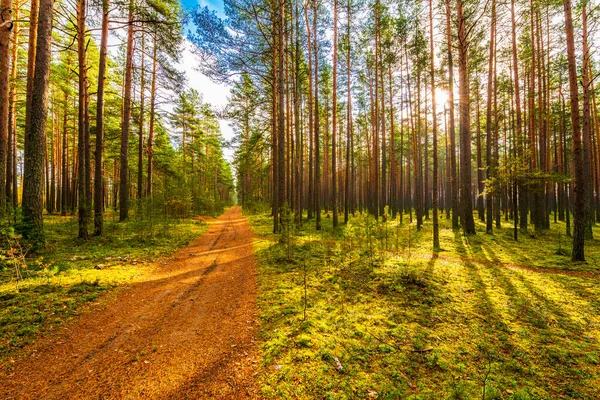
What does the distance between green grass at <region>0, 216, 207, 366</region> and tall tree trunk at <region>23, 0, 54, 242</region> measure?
1081 mm

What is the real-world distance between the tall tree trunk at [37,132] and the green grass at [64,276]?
1.08m

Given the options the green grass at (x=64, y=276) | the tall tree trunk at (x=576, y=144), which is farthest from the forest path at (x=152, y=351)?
the tall tree trunk at (x=576, y=144)

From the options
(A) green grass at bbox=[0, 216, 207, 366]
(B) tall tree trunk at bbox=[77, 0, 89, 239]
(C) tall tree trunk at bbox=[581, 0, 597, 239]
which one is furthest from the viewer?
(B) tall tree trunk at bbox=[77, 0, 89, 239]

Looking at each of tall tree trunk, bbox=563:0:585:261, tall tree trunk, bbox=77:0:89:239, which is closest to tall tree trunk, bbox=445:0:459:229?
tall tree trunk, bbox=563:0:585:261

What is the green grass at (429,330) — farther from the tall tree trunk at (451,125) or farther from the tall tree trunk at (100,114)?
the tall tree trunk at (100,114)

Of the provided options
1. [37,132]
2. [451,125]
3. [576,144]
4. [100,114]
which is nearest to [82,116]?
[100,114]

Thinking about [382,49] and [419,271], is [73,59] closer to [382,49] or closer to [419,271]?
[382,49]

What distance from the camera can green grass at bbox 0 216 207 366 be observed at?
359cm

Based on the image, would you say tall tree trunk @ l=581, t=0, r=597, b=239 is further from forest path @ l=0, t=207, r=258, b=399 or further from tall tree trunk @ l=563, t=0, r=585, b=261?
forest path @ l=0, t=207, r=258, b=399

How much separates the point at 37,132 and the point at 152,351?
7881 millimetres

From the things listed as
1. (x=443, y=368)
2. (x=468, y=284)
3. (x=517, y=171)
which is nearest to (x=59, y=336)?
(x=443, y=368)

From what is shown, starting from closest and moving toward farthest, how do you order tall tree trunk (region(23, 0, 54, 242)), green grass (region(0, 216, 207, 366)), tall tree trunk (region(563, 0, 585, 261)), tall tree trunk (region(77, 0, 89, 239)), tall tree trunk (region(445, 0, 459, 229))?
1. green grass (region(0, 216, 207, 366))
2. tall tree trunk (region(23, 0, 54, 242))
3. tall tree trunk (region(563, 0, 585, 261))
4. tall tree trunk (region(77, 0, 89, 239))
5. tall tree trunk (region(445, 0, 459, 229))

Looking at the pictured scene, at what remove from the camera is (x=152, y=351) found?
10.6ft

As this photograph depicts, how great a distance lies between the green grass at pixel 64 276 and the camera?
3594 millimetres
